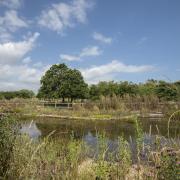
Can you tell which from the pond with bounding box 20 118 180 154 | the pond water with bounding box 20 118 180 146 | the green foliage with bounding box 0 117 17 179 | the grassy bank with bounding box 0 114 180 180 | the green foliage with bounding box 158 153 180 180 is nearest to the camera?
the green foliage with bounding box 158 153 180 180

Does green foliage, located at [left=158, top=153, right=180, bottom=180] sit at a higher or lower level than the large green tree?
lower

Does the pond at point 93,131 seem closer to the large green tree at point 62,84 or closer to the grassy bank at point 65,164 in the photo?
the grassy bank at point 65,164

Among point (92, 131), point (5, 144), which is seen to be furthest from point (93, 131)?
point (5, 144)

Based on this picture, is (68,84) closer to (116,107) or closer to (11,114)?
(116,107)

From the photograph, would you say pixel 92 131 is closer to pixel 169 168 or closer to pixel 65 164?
pixel 65 164

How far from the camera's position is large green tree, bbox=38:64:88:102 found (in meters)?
39.5

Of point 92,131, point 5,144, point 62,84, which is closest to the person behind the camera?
point 5,144

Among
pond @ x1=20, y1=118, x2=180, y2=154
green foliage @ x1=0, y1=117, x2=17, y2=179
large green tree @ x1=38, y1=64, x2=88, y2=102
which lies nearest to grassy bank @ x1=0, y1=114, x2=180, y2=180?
green foliage @ x1=0, y1=117, x2=17, y2=179

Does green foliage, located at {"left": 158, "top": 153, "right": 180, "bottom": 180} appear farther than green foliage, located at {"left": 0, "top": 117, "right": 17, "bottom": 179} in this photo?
No

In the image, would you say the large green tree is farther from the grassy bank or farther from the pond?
the grassy bank

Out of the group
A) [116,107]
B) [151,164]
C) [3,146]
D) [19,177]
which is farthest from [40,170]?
[116,107]

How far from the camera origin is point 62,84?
132 feet

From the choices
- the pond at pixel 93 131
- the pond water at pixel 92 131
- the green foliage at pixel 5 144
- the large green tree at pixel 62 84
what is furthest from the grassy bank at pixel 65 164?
the large green tree at pixel 62 84

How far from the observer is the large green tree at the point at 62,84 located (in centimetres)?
3947
